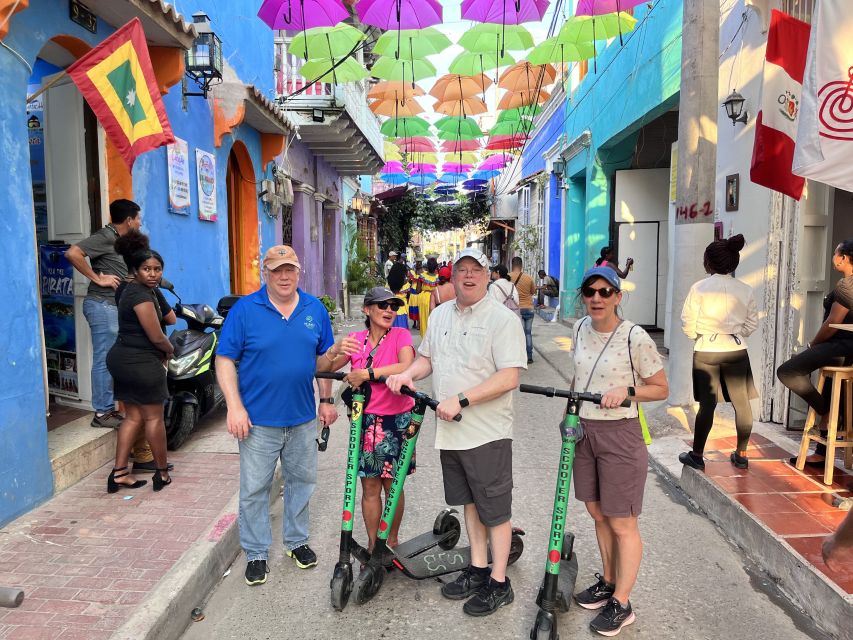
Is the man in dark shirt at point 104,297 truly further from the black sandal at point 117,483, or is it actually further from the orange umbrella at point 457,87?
the orange umbrella at point 457,87

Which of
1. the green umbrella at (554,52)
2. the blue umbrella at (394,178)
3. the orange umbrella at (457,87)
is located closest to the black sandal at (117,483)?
the green umbrella at (554,52)

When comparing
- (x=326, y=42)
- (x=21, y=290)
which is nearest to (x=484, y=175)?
(x=326, y=42)

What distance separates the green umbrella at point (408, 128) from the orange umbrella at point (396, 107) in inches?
48.5

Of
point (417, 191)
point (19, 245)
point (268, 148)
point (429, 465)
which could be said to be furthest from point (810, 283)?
point (417, 191)

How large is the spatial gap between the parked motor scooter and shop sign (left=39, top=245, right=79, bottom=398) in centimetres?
95

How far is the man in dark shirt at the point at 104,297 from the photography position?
5.14 metres

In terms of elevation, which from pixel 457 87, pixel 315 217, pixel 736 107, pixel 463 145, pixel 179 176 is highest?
pixel 463 145

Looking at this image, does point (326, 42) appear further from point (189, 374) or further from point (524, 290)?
point (189, 374)

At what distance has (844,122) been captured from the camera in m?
3.79

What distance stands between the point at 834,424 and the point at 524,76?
43.9 feet

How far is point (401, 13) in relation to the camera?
1109cm

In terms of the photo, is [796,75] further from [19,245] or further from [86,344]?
[86,344]

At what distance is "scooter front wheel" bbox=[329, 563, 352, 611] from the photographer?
3281 millimetres

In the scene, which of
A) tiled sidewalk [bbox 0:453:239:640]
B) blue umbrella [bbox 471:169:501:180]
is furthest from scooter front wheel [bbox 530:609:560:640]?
blue umbrella [bbox 471:169:501:180]
